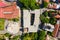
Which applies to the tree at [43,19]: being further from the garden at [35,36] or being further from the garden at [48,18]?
the garden at [35,36]

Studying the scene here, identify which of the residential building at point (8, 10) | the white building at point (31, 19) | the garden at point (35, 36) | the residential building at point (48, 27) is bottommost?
the garden at point (35, 36)

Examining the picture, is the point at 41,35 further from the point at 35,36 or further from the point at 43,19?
the point at 43,19

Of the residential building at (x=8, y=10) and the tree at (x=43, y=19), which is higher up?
the residential building at (x=8, y=10)

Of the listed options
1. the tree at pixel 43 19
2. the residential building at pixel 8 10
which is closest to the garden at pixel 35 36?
the tree at pixel 43 19

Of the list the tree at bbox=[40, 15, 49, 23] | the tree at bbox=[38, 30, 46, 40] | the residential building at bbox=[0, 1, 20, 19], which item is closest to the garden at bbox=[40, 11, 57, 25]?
the tree at bbox=[40, 15, 49, 23]

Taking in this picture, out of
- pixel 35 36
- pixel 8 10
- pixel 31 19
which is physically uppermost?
pixel 8 10

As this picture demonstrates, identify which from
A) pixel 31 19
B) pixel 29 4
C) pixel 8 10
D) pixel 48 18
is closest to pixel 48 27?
pixel 48 18

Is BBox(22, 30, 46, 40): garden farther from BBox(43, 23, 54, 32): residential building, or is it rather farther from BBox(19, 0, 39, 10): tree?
BBox(19, 0, 39, 10): tree

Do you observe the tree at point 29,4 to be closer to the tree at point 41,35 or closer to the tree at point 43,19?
the tree at point 43,19

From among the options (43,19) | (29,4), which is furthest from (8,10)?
(43,19)

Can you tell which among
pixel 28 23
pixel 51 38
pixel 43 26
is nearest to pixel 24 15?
pixel 28 23

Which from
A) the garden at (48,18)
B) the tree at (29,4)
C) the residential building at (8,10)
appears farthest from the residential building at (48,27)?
the residential building at (8,10)

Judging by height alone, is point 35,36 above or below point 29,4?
below
